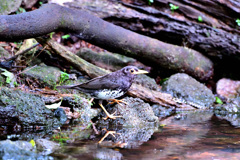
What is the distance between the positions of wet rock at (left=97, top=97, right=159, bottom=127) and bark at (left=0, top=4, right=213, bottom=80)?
2.43 meters

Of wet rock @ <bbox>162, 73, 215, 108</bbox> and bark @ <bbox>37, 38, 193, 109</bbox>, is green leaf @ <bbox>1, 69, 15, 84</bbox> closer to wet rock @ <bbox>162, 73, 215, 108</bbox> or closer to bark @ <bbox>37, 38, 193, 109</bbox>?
bark @ <bbox>37, 38, 193, 109</bbox>

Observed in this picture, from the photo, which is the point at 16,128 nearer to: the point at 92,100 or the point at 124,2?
the point at 92,100

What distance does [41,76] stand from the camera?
651 centimetres

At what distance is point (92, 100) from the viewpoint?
6105 mm

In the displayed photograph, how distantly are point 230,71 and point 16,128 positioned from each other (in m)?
7.94

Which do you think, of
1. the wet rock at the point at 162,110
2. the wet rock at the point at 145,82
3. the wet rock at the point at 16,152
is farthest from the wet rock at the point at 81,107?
the wet rock at the point at 16,152

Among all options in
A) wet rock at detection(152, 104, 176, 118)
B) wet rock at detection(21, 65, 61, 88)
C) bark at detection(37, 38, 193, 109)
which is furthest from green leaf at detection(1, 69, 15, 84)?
wet rock at detection(152, 104, 176, 118)

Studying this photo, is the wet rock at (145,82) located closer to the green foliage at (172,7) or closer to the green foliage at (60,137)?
the green foliage at (172,7)

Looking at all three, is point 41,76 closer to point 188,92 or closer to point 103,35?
point 103,35

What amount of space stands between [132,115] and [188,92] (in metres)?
3.19

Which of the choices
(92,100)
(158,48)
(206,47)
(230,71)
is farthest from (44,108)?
(230,71)

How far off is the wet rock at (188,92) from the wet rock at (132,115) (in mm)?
2437

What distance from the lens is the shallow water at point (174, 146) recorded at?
11.0ft

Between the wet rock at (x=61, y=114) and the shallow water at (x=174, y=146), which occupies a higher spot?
the shallow water at (x=174, y=146)
